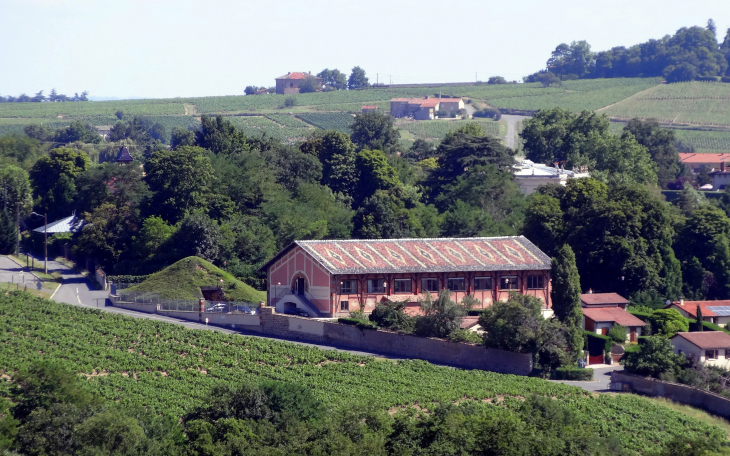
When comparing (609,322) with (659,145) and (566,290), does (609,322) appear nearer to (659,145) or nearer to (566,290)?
(566,290)

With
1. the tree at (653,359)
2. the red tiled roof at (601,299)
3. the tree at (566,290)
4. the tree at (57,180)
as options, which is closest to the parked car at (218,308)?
the tree at (566,290)

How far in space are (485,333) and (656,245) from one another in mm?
23317

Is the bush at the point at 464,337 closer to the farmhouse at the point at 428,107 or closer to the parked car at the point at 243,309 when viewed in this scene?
the parked car at the point at 243,309

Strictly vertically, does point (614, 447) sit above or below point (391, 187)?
below

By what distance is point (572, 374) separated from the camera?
55906mm

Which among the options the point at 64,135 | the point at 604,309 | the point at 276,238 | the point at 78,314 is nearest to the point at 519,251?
the point at 604,309

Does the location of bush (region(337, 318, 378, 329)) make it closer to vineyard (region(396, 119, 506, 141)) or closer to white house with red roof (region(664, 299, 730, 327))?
white house with red roof (region(664, 299, 730, 327))

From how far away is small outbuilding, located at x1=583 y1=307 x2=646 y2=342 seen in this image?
65.2 metres

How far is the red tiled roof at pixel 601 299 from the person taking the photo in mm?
69062

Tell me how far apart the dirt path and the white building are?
47590 mm

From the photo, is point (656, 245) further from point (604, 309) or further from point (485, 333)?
point (485, 333)

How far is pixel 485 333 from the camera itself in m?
59.0

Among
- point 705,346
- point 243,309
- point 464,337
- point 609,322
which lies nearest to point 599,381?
point 705,346

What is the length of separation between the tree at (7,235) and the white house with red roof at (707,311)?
2258 inches
